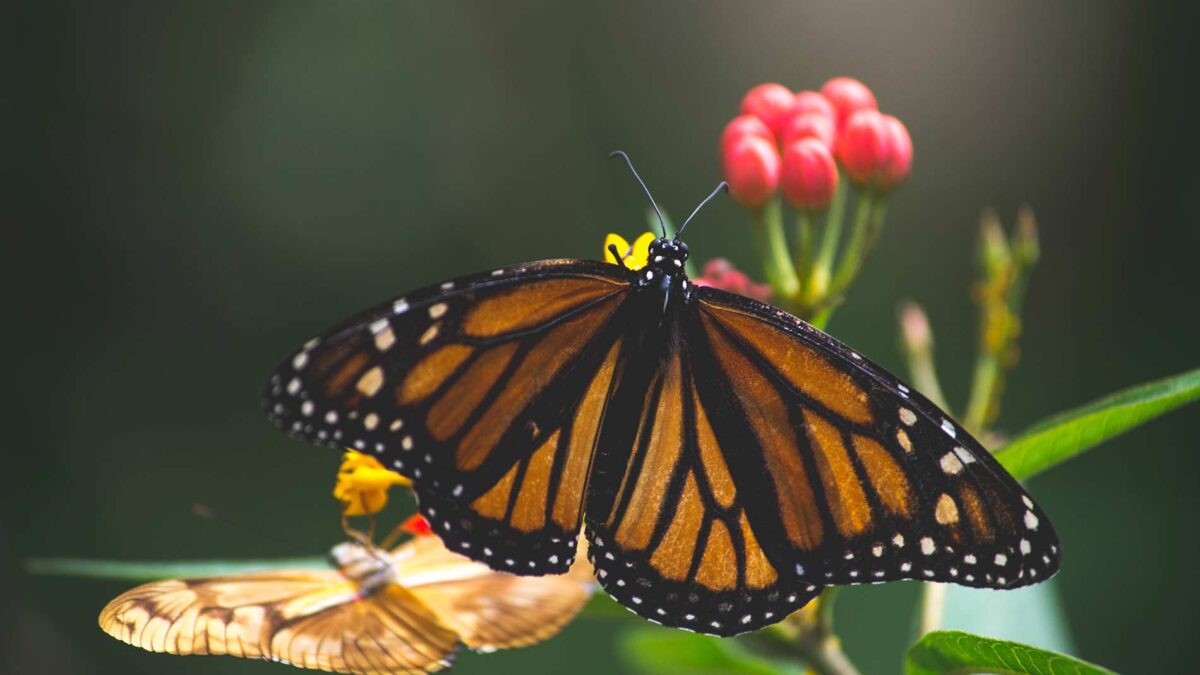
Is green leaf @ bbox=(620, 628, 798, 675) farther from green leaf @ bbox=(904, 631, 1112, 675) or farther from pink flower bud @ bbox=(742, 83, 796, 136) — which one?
pink flower bud @ bbox=(742, 83, 796, 136)

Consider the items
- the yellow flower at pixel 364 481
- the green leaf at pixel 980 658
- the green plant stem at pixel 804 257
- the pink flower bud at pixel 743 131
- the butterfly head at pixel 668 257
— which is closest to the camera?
the green leaf at pixel 980 658

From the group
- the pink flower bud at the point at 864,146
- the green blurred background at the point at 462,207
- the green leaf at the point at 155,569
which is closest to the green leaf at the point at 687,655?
the green leaf at the point at 155,569

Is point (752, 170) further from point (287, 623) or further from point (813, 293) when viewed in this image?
point (287, 623)

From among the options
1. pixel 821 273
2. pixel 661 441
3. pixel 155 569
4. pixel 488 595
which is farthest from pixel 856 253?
pixel 155 569

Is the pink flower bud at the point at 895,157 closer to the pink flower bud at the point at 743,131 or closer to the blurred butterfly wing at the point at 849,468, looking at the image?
the pink flower bud at the point at 743,131

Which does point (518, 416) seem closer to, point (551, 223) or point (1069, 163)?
point (551, 223)

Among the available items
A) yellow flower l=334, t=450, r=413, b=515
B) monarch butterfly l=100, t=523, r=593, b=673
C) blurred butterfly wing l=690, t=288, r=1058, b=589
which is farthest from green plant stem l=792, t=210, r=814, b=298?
yellow flower l=334, t=450, r=413, b=515
